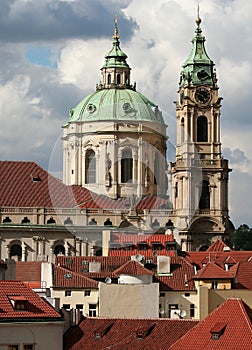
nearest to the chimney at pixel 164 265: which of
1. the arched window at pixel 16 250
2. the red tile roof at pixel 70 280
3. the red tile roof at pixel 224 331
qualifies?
the red tile roof at pixel 70 280

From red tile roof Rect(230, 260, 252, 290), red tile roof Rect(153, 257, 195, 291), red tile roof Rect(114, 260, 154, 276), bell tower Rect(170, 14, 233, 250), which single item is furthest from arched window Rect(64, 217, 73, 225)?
red tile roof Rect(114, 260, 154, 276)

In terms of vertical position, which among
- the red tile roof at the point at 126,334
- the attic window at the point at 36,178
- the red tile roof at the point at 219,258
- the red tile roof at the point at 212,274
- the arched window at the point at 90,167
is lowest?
the red tile roof at the point at 126,334

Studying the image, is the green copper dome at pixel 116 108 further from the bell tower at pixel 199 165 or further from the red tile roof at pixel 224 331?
the red tile roof at pixel 224 331

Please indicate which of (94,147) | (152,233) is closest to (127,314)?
(152,233)

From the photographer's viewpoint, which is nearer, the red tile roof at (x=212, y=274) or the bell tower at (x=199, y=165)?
the red tile roof at (x=212, y=274)

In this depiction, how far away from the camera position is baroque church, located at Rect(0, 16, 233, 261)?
15075cm

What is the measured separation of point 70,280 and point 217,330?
1216 inches

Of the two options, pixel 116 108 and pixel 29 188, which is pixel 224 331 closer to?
pixel 29 188

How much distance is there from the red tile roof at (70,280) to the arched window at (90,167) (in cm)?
8005

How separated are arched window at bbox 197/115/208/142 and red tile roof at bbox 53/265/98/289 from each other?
71079mm

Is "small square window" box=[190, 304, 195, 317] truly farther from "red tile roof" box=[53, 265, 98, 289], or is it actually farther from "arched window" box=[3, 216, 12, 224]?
"arched window" box=[3, 216, 12, 224]

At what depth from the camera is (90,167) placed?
16888cm

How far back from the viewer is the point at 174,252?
368 ft

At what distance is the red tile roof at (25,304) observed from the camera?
54.8m
